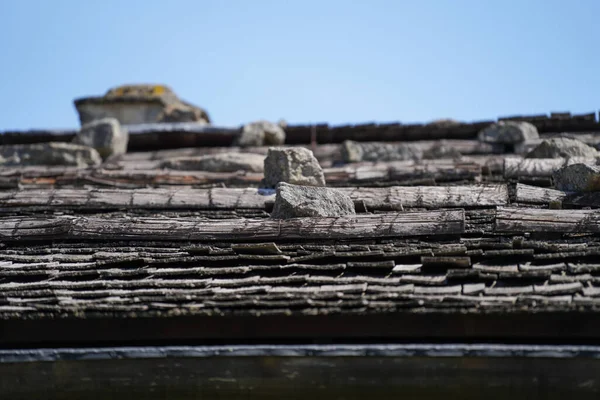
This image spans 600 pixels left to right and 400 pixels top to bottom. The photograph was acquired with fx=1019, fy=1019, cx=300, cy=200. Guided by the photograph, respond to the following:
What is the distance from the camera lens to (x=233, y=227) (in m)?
6.14

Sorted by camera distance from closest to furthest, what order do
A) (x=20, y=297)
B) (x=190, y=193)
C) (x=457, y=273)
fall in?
(x=457, y=273), (x=20, y=297), (x=190, y=193)

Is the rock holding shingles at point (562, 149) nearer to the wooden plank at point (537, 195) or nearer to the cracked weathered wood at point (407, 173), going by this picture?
the cracked weathered wood at point (407, 173)

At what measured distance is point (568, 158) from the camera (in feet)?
25.1

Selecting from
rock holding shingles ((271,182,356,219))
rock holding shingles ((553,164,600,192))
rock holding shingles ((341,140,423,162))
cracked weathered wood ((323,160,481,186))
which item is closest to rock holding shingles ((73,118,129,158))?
rock holding shingles ((341,140,423,162))

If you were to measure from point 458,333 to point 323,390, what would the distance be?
69cm

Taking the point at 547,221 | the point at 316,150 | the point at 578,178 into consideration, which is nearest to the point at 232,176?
the point at 316,150

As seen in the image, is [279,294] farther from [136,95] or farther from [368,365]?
[136,95]

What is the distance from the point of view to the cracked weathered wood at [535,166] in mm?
7270

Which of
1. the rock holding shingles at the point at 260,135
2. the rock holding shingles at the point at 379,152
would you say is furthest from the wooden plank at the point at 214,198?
the rock holding shingles at the point at 260,135

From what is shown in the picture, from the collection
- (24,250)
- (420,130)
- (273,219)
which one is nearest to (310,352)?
(273,219)

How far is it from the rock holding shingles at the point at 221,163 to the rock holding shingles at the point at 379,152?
2.55 feet

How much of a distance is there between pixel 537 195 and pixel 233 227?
1964 mm

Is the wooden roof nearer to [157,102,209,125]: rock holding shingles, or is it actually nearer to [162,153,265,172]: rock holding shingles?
[162,153,265,172]: rock holding shingles

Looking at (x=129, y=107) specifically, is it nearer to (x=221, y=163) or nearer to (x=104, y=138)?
(x=104, y=138)
